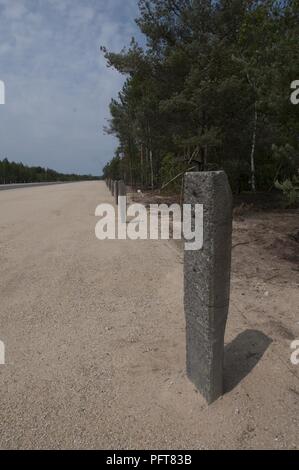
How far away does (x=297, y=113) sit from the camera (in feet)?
22.2

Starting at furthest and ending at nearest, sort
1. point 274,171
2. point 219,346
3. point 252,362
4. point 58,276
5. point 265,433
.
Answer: point 274,171, point 58,276, point 252,362, point 219,346, point 265,433

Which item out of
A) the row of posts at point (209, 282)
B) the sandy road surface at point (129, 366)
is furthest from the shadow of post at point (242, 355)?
the row of posts at point (209, 282)

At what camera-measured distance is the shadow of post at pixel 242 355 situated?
7.93ft

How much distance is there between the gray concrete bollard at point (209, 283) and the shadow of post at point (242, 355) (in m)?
0.23

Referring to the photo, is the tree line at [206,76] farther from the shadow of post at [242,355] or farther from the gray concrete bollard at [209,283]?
the gray concrete bollard at [209,283]

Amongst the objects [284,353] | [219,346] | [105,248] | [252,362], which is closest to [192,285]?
[219,346]

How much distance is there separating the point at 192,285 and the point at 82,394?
1.07 m

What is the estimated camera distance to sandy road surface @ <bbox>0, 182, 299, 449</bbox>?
195cm

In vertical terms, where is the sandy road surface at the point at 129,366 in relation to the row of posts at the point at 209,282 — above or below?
below

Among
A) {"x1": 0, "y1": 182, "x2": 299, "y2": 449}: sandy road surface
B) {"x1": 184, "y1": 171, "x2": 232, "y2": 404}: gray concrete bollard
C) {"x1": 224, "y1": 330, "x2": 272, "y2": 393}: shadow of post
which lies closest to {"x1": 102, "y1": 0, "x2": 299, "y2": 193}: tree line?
{"x1": 0, "y1": 182, "x2": 299, "y2": 449}: sandy road surface

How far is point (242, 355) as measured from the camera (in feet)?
8.80

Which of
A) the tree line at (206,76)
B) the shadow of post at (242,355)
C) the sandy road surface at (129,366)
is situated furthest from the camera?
the tree line at (206,76)

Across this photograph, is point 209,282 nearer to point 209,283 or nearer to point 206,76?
point 209,283

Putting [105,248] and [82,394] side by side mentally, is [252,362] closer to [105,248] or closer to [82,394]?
[82,394]
